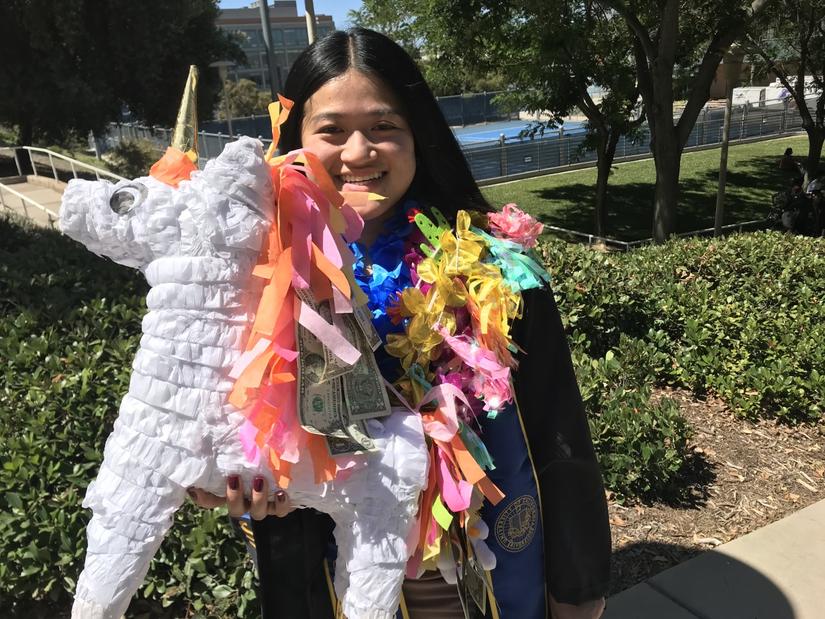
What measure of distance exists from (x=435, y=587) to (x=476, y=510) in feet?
0.74

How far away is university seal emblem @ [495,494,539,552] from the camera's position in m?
1.46

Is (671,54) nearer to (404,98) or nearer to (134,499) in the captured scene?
(404,98)

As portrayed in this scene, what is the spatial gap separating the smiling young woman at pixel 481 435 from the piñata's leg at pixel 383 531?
0.24 meters

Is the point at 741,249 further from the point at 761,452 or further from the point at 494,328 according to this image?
the point at 494,328

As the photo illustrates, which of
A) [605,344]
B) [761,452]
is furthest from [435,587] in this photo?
[605,344]

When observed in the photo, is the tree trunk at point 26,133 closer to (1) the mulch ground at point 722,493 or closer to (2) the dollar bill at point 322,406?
(1) the mulch ground at point 722,493

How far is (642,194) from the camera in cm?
1677

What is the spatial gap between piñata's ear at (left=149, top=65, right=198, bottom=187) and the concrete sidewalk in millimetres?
2264

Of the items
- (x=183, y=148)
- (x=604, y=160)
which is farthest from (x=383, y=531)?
(x=604, y=160)

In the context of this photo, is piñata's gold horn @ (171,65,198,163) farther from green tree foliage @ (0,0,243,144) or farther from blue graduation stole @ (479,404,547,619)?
green tree foliage @ (0,0,243,144)

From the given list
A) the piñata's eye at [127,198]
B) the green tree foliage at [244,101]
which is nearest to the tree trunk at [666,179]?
the piñata's eye at [127,198]

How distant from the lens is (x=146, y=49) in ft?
50.6

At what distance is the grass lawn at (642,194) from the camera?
47.2 feet

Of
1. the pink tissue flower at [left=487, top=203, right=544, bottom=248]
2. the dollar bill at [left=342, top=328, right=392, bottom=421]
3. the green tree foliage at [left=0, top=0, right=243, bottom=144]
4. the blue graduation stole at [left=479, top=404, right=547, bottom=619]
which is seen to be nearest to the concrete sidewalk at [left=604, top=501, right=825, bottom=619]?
the blue graduation stole at [left=479, top=404, right=547, bottom=619]
